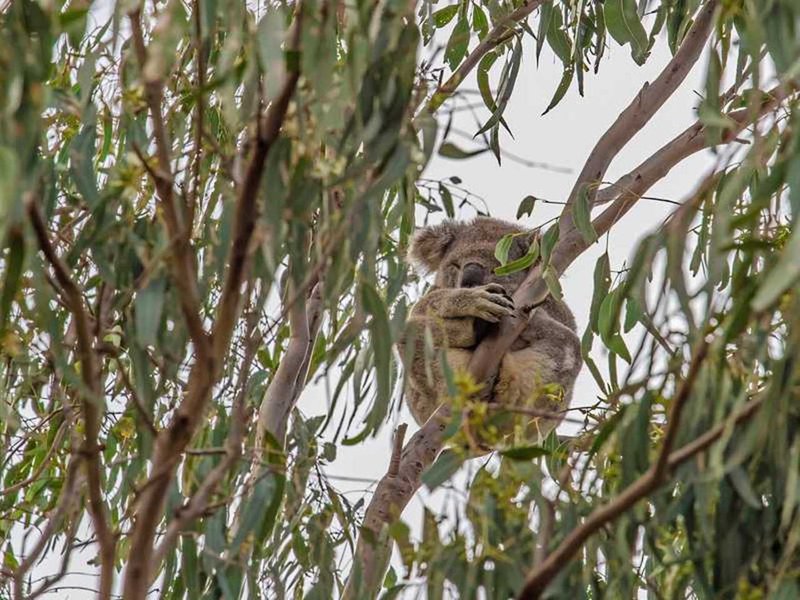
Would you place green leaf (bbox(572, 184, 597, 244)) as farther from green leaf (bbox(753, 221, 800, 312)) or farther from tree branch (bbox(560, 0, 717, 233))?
green leaf (bbox(753, 221, 800, 312))

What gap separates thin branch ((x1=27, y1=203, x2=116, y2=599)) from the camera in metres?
2.00

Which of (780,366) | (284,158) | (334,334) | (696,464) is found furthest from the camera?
(334,334)

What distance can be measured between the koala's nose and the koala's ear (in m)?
0.35

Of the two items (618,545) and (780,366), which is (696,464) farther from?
(780,366)

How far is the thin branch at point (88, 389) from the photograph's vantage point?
78.7 inches

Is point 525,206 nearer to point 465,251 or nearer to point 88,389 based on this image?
point 465,251

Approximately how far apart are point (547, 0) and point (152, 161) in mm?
2055

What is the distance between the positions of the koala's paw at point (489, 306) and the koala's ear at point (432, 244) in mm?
886

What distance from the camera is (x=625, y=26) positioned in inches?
150

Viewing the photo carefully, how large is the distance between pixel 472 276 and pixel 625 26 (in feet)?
4.41

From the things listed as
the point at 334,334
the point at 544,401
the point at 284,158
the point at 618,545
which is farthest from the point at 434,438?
the point at 284,158

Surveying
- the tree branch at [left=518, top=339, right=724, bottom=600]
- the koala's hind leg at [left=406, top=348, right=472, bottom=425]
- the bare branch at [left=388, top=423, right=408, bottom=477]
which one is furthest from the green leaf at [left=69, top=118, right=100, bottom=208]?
the koala's hind leg at [left=406, top=348, right=472, bottom=425]

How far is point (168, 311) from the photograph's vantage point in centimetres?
222

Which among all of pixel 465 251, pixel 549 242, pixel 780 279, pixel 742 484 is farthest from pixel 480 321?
pixel 780 279
